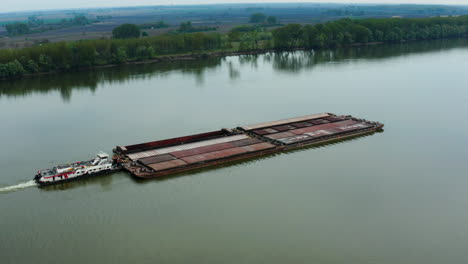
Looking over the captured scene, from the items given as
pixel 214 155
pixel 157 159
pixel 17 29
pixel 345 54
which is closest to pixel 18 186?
pixel 157 159

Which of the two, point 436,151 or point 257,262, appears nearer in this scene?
point 257,262

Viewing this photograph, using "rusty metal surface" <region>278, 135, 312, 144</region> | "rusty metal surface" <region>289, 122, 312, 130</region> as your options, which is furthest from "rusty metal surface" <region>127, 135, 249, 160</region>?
"rusty metal surface" <region>289, 122, 312, 130</region>

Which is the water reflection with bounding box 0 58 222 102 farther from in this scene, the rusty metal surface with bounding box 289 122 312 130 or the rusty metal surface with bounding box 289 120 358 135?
the rusty metal surface with bounding box 289 120 358 135

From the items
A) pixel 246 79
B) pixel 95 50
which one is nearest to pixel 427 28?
pixel 246 79

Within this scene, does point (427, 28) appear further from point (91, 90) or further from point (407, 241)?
point (407, 241)

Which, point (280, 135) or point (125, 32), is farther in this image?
point (125, 32)

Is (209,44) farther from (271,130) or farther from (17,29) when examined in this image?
(17,29)
